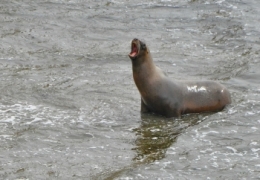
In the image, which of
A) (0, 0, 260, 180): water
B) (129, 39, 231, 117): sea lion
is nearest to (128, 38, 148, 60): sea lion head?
(129, 39, 231, 117): sea lion

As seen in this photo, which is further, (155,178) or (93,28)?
(93,28)

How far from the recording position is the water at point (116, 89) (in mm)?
8078

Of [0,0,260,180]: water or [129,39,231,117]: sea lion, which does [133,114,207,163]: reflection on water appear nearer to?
[0,0,260,180]: water

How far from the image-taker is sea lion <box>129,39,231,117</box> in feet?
31.4

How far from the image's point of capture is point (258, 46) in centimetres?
1313

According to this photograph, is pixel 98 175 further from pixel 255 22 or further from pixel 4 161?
pixel 255 22

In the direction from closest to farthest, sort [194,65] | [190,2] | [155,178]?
1. [155,178]
2. [194,65]
3. [190,2]

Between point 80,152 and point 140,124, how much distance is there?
127 centimetres

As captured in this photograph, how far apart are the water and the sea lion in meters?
0.17

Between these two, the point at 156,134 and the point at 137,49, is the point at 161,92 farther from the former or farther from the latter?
the point at 156,134

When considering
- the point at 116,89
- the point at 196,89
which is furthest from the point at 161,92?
the point at 116,89

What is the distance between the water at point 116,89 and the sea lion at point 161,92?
175mm

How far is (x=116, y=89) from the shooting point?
10695mm

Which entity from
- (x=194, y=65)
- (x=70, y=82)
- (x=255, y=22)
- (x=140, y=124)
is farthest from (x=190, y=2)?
(x=140, y=124)
